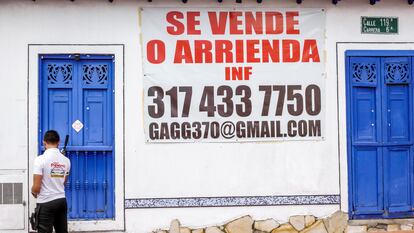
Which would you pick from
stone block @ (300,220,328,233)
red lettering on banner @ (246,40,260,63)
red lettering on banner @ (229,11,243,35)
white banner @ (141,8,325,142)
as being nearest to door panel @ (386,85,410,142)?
white banner @ (141,8,325,142)

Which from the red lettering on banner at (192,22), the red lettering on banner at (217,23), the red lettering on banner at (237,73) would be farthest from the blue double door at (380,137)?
the red lettering on banner at (192,22)

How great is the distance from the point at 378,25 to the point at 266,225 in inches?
140

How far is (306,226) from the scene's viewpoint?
30.3ft

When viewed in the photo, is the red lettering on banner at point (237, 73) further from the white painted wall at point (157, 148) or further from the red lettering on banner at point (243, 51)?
the white painted wall at point (157, 148)

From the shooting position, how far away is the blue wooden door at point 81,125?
902cm

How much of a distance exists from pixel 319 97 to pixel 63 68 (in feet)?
12.8

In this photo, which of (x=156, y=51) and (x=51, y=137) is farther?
(x=156, y=51)

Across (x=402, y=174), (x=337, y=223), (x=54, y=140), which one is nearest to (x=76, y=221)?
(x=54, y=140)

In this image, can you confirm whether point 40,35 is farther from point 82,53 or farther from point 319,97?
point 319,97

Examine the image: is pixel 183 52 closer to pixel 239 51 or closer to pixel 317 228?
pixel 239 51

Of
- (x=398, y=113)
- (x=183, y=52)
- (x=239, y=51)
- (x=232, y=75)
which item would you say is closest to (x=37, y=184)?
(x=183, y=52)

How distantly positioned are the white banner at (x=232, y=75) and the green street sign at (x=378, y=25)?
29.1 inches

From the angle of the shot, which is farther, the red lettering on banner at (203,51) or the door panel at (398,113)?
the door panel at (398,113)

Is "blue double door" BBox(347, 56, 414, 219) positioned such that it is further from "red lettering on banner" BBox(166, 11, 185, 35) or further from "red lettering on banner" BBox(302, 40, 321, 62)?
"red lettering on banner" BBox(166, 11, 185, 35)
